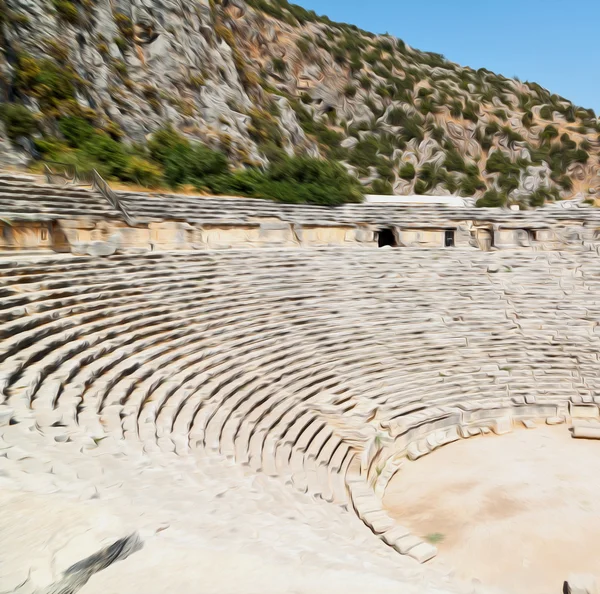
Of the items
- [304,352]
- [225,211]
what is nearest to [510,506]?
[304,352]

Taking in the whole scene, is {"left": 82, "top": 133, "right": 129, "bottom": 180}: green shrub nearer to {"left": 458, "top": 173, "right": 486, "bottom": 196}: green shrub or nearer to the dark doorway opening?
the dark doorway opening

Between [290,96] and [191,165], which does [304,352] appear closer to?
[191,165]

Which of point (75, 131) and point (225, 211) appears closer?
point (225, 211)

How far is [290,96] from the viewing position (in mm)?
29641

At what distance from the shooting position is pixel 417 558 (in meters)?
6.01

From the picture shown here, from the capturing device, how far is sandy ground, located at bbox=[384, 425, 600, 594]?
631 centimetres

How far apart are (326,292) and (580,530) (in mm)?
7015

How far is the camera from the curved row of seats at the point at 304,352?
19.1 feet

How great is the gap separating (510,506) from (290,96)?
89.5 feet

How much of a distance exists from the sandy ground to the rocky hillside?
12.3 metres

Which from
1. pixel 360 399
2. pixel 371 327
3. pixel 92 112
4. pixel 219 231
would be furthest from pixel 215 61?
pixel 360 399

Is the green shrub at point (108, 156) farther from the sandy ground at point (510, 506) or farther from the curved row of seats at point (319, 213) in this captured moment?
the sandy ground at point (510, 506)

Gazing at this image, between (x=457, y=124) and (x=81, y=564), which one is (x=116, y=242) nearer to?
(x=81, y=564)

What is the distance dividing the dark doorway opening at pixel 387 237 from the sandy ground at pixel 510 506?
7740mm
